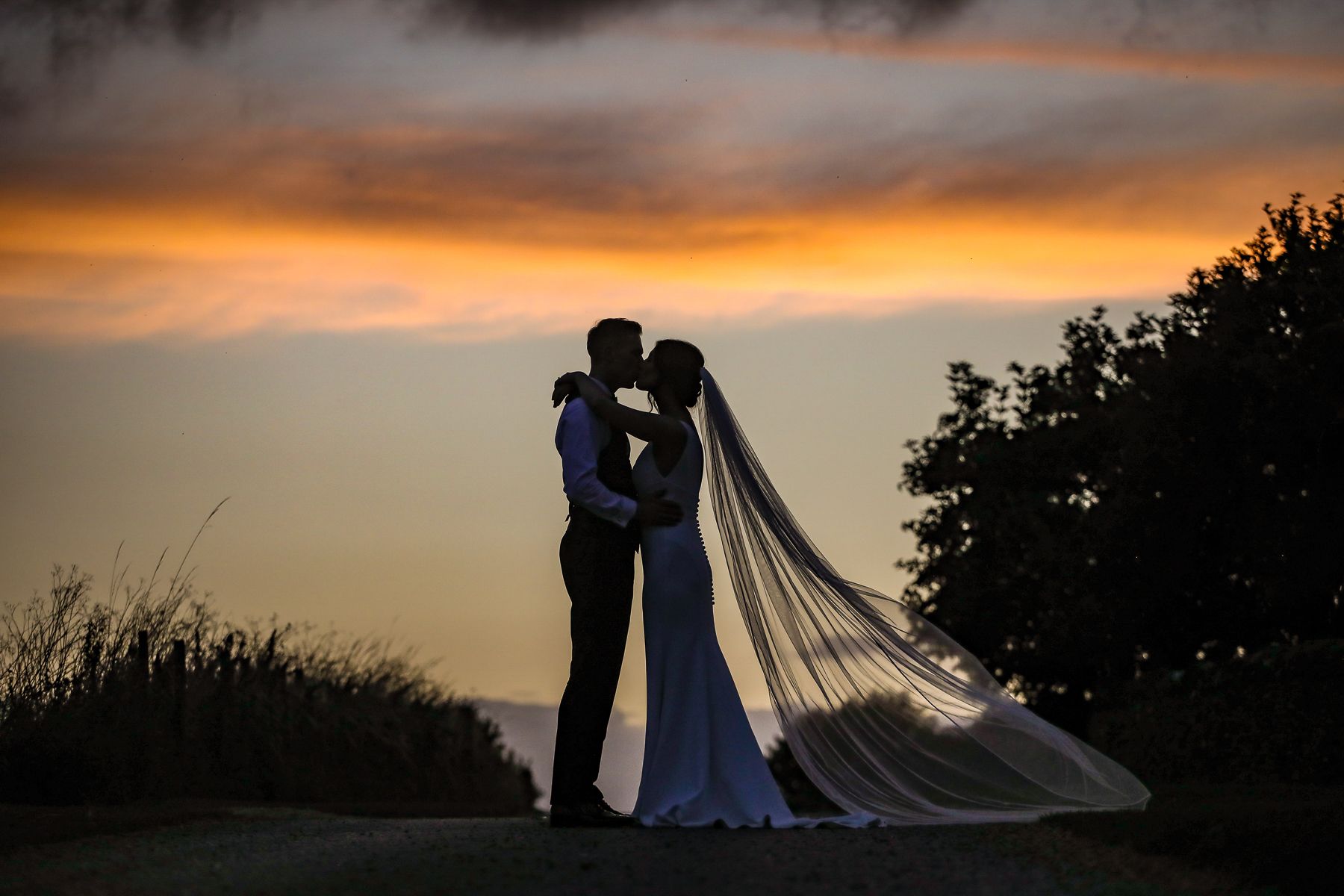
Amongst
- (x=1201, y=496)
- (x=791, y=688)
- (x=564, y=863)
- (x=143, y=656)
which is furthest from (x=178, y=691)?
(x=1201, y=496)

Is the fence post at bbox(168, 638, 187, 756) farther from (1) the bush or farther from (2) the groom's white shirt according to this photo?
(1) the bush

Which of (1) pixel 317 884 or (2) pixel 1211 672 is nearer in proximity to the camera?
(1) pixel 317 884

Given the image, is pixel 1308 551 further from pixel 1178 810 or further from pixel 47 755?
pixel 47 755

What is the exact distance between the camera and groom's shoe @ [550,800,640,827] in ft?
29.6

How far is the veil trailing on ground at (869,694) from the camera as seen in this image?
985 cm

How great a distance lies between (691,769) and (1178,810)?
9.41 feet

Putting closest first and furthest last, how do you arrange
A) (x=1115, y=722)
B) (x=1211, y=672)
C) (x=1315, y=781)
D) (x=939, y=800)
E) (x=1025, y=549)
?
(x=939, y=800)
(x=1315, y=781)
(x=1211, y=672)
(x=1115, y=722)
(x=1025, y=549)

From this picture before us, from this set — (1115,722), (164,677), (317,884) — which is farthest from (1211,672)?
(317,884)

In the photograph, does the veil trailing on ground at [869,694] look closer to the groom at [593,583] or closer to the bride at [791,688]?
the bride at [791,688]

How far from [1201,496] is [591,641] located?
62.1 ft

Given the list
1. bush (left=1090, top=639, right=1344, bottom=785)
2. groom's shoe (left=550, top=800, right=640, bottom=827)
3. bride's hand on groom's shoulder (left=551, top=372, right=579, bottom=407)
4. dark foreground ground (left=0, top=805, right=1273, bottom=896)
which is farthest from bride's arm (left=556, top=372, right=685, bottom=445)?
bush (left=1090, top=639, right=1344, bottom=785)

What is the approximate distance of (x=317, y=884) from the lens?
662 centimetres

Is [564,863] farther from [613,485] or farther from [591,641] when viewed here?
[613,485]

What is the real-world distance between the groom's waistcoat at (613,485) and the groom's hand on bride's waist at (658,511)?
87mm
